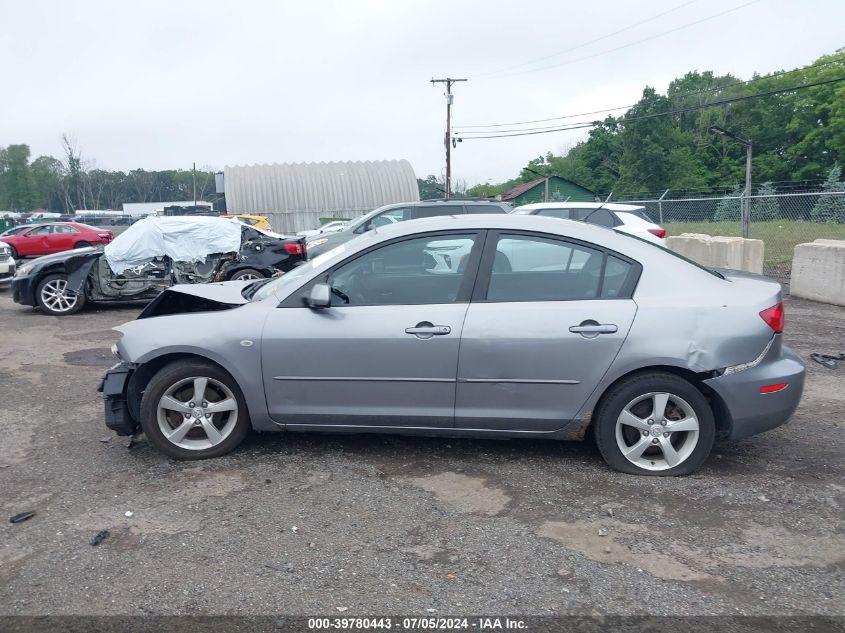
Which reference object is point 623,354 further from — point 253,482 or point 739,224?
point 739,224

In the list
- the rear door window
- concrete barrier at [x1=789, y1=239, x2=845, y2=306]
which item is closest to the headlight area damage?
the rear door window

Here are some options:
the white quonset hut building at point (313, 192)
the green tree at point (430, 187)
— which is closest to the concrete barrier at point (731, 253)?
the white quonset hut building at point (313, 192)

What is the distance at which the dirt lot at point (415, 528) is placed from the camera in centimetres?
329

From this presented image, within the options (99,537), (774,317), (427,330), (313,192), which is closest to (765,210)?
(774,317)

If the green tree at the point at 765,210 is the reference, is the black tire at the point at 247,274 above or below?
below

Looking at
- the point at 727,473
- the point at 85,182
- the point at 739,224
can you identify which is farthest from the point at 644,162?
the point at 85,182

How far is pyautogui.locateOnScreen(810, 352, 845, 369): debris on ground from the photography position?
24.6ft

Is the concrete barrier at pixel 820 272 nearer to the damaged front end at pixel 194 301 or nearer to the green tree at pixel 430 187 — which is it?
the damaged front end at pixel 194 301

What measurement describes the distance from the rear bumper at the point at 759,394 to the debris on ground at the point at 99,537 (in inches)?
139

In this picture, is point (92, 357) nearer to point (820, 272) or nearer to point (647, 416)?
point (647, 416)

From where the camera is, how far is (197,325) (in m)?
4.75

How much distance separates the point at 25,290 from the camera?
11.6 metres

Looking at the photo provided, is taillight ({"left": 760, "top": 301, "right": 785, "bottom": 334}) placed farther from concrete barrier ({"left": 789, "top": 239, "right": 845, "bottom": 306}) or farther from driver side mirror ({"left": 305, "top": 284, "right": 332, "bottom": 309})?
concrete barrier ({"left": 789, "top": 239, "right": 845, "bottom": 306})

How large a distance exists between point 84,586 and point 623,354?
124 inches
